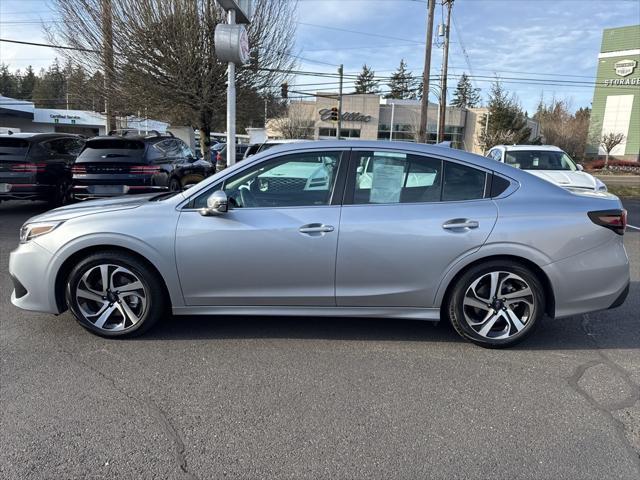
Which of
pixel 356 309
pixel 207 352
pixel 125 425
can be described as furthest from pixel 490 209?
pixel 125 425

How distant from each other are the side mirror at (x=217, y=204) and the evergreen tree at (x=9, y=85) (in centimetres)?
10313

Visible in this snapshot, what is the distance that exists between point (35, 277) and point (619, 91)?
57.0m

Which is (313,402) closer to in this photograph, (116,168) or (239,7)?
(116,168)

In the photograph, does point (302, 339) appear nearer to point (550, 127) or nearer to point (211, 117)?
point (211, 117)

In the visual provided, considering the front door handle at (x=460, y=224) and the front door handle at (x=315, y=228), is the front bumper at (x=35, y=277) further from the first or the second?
the front door handle at (x=460, y=224)

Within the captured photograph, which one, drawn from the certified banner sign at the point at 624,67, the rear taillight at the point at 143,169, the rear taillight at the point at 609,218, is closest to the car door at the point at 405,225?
A: the rear taillight at the point at 609,218

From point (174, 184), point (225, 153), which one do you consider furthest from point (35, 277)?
point (225, 153)

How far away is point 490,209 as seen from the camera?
372 centimetres

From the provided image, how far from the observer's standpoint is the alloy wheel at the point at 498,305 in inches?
148

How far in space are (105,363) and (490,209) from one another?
314 cm

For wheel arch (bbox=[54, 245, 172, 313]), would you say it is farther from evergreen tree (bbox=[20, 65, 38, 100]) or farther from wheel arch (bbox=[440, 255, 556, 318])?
evergreen tree (bbox=[20, 65, 38, 100])

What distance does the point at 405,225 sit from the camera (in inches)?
144

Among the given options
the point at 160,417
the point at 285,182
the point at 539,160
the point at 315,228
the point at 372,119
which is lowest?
the point at 160,417

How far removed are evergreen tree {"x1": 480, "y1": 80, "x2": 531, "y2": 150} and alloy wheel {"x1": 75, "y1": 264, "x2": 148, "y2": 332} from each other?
40187 mm
